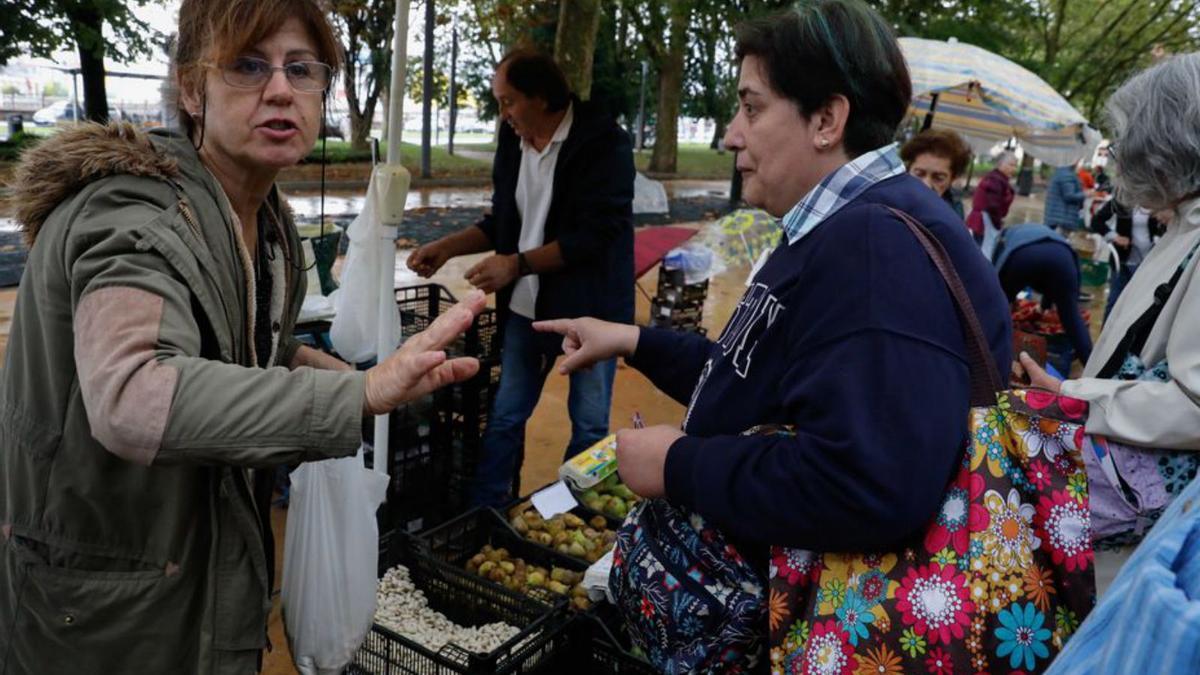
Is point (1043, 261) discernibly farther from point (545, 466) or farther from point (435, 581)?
point (435, 581)

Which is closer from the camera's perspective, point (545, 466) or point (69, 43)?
point (545, 466)

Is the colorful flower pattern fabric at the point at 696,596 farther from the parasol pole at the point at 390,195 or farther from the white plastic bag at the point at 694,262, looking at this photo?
the white plastic bag at the point at 694,262

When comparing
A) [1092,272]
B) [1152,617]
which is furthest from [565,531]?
[1092,272]

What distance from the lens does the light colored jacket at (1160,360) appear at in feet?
4.68

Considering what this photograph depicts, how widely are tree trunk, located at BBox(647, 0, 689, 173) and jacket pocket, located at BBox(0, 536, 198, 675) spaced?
1750 centimetres

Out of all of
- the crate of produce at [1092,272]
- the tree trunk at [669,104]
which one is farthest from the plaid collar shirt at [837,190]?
the tree trunk at [669,104]

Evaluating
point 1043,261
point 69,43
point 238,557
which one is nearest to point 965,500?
point 238,557

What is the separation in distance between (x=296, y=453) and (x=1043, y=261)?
5.10m

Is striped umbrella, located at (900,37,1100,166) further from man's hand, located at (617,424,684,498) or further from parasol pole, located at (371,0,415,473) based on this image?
man's hand, located at (617,424,684,498)

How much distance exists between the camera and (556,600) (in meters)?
2.52

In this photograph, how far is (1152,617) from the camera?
70 centimetres

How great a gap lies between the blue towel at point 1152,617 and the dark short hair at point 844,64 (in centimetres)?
87

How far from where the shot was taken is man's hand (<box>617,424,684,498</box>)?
151 cm

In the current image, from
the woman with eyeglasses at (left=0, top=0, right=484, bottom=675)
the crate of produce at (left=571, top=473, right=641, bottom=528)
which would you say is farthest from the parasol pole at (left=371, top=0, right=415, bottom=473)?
the woman with eyeglasses at (left=0, top=0, right=484, bottom=675)
